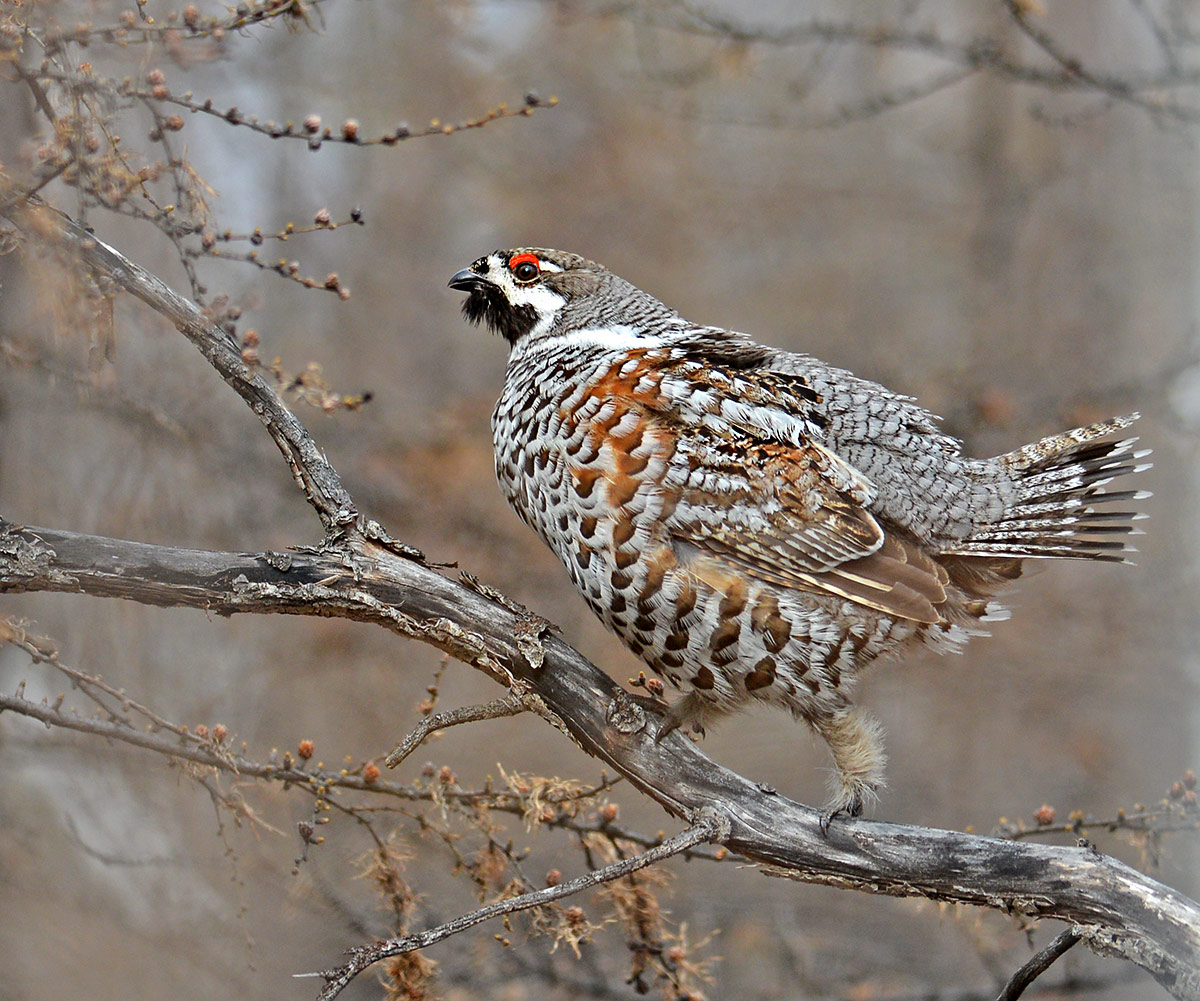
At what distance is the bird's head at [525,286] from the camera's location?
430 centimetres

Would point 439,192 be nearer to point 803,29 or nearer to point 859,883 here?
point 803,29

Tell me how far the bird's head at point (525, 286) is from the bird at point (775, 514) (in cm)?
35

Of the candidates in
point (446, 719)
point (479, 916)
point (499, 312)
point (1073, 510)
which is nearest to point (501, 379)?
point (499, 312)

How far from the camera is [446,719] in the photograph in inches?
120

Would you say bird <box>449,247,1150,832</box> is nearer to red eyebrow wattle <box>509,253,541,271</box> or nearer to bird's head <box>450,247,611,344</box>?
bird's head <box>450,247,611,344</box>

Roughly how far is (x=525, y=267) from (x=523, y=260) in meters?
0.03

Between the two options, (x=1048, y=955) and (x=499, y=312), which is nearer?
(x=1048, y=955)

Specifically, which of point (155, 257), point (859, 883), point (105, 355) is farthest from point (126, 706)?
point (155, 257)

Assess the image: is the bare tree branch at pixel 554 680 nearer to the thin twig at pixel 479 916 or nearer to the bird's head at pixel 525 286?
the thin twig at pixel 479 916

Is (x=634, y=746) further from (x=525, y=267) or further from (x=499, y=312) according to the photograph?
(x=525, y=267)

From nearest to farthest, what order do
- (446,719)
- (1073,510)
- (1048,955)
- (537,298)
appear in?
(1048,955)
(446,719)
(1073,510)
(537,298)

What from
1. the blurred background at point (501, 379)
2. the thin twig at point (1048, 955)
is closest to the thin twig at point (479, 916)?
the thin twig at point (1048, 955)

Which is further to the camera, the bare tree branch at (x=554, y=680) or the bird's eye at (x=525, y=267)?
the bird's eye at (x=525, y=267)

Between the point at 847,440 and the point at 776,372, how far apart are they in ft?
1.16
